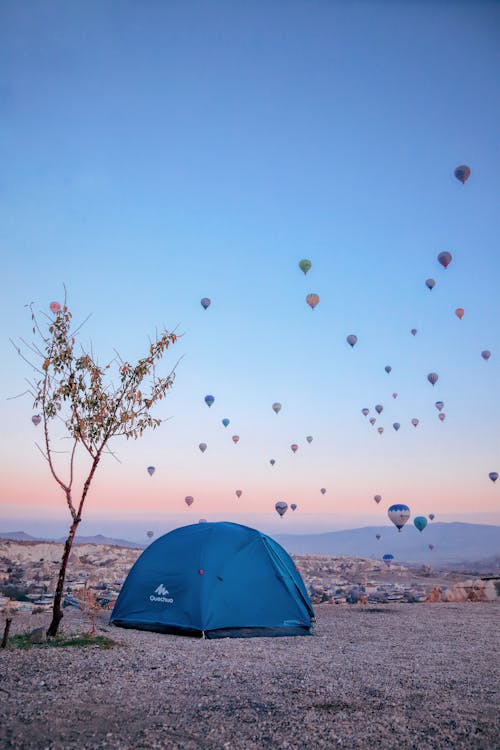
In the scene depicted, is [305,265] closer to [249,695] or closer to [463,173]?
[463,173]

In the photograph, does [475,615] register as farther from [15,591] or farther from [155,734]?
[15,591]

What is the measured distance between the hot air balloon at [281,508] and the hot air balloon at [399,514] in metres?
10.2

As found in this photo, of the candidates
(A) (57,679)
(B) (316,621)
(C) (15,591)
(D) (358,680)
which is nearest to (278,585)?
(B) (316,621)

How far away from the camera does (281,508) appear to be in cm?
4953

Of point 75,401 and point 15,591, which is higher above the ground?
point 75,401

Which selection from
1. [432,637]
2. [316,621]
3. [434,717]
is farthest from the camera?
[316,621]

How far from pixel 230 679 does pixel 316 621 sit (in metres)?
7.95

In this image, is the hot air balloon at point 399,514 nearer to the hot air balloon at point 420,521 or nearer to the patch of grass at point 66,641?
the hot air balloon at point 420,521

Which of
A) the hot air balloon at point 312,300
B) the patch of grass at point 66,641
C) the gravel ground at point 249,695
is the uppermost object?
the hot air balloon at point 312,300

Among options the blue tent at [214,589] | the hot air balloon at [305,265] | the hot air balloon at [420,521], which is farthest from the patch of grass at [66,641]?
the hot air balloon at [420,521]

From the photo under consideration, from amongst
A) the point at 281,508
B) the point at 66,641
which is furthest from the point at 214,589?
the point at 281,508

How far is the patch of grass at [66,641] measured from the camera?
9648mm

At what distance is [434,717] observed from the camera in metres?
6.21

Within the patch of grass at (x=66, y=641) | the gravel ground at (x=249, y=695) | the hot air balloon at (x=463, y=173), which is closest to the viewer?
the gravel ground at (x=249, y=695)
